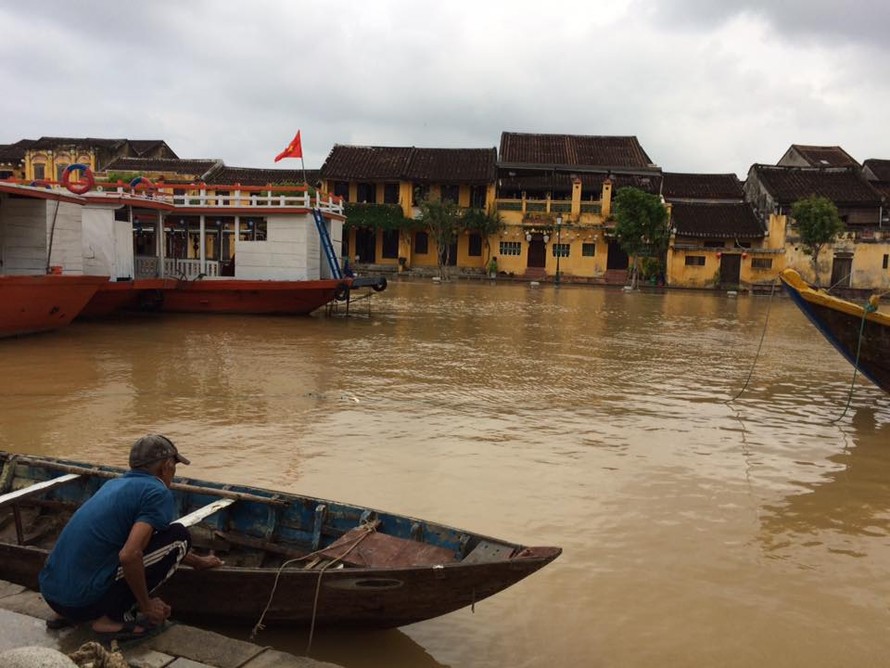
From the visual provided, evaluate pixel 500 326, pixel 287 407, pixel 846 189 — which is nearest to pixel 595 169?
pixel 846 189

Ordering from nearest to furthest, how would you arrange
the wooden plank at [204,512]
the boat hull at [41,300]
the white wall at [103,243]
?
1. the wooden plank at [204,512]
2. the boat hull at [41,300]
3. the white wall at [103,243]

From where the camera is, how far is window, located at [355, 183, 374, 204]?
1661 inches

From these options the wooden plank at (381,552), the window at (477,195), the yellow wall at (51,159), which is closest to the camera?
the wooden plank at (381,552)

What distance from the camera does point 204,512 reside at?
429 cm

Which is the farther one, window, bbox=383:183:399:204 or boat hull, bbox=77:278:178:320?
window, bbox=383:183:399:204

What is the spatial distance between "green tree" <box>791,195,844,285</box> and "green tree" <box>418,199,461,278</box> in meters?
17.2

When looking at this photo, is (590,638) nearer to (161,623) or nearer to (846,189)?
(161,623)

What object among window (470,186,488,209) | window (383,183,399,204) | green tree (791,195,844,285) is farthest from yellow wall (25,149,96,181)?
green tree (791,195,844,285)

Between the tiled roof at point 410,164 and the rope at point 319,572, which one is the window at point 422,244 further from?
the rope at point 319,572

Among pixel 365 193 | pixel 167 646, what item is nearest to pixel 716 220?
pixel 365 193

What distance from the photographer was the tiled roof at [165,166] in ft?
140

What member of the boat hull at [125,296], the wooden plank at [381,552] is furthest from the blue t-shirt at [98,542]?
the boat hull at [125,296]

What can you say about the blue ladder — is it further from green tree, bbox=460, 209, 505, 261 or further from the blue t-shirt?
green tree, bbox=460, 209, 505, 261

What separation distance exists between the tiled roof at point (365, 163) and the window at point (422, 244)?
11.5 feet
